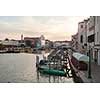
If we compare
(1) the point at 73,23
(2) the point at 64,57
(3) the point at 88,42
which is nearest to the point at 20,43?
(1) the point at 73,23

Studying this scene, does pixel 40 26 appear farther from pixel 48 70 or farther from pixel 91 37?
pixel 91 37

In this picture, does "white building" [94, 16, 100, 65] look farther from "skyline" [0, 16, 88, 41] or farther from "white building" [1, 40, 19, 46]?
"white building" [1, 40, 19, 46]

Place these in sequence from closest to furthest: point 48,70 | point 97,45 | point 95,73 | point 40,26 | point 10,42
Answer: point 40,26, point 10,42, point 95,73, point 97,45, point 48,70

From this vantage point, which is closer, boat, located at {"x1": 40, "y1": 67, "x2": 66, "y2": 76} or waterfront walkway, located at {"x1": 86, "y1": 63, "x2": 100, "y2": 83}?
waterfront walkway, located at {"x1": 86, "y1": 63, "x2": 100, "y2": 83}

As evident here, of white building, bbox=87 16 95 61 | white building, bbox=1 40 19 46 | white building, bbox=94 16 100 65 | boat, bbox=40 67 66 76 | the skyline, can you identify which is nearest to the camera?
the skyline

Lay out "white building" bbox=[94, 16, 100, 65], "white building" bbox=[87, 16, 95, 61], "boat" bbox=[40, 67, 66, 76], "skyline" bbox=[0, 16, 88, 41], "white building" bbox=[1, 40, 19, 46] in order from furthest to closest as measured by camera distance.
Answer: "white building" bbox=[87, 16, 95, 61]
"boat" bbox=[40, 67, 66, 76]
"white building" bbox=[94, 16, 100, 65]
"white building" bbox=[1, 40, 19, 46]
"skyline" bbox=[0, 16, 88, 41]

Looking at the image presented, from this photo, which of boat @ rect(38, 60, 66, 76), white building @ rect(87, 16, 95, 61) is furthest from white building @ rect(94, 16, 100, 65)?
boat @ rect(38, 60, 66, 76)

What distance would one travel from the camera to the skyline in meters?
6.21

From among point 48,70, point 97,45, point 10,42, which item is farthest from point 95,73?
point 48,70

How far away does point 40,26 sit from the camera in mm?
6578

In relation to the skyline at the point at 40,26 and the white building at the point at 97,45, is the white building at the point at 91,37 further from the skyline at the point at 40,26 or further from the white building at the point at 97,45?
the skyline at the point at 40,26

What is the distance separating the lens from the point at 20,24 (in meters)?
6.41
